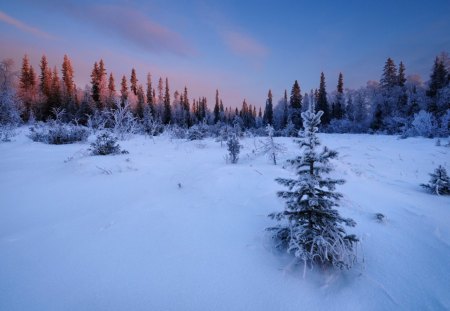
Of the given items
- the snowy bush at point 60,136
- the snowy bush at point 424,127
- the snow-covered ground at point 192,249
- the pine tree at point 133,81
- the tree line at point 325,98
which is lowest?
the snow-covered ground at point 192,249

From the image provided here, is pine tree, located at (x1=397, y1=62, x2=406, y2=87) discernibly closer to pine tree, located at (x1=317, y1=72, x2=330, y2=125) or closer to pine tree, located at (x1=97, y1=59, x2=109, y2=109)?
pine tree, located at (x1=317, y1=72, x2=330, y2=125)

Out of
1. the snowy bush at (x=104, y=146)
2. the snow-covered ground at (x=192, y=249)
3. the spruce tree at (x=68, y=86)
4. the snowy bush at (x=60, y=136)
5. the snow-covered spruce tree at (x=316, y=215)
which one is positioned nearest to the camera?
the snow-covered ground at (x=192, y=249)

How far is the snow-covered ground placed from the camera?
1.93m

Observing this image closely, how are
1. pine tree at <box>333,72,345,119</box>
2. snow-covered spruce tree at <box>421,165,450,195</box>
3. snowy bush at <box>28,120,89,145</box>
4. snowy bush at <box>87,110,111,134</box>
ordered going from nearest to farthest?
snow-covered spruce tree at <box>421,165,450,195</box>
snowy bush at <box>28,120,89,145</box>
snowy bush at <box>87,110,111,134</box>
pine tree at <box>333,72,345,119</box>

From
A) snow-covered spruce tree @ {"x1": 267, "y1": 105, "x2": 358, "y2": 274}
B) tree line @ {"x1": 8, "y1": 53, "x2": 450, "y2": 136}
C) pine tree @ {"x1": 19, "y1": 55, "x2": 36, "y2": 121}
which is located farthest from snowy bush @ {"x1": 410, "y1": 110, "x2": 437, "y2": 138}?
pine tree @ {"x1": 19, "y1": 55, "x2": 36, "y2": 121}

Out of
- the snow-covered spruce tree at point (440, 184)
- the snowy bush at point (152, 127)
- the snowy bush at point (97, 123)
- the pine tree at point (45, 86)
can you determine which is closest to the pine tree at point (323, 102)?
the snowy bush at point (152, 127)

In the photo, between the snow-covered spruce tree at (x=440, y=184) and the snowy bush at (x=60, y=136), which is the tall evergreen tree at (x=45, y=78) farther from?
the snow-covered spruce tree at (x=440, y=184)

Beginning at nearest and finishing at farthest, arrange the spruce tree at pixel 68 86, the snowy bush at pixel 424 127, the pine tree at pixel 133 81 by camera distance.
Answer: the snowy bush at pixel 424 127
the spruce tree at pixel 68 86
the pine tree at pixel 133 81

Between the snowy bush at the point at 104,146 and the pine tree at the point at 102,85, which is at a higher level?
the pine tree at the point at 102,85

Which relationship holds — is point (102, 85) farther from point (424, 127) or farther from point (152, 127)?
point (424, 127)

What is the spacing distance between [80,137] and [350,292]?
11.4 meters

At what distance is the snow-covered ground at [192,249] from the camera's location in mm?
1926

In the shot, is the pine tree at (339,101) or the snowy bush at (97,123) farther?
the pine tree at (339,101)

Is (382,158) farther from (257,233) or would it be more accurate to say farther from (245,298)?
(245,298)
